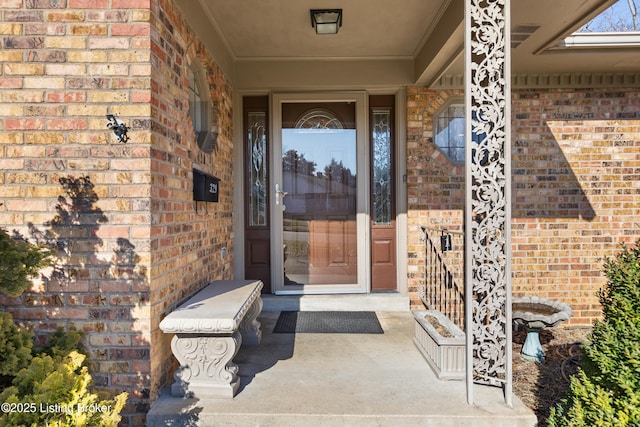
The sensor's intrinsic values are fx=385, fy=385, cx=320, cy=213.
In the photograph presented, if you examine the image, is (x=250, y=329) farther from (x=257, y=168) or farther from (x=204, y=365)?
(x=257, y=168)

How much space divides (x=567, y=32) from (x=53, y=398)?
14.1ft

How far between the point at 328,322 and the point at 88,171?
2.43 metres

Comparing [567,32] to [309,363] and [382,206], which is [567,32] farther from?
[309,363]

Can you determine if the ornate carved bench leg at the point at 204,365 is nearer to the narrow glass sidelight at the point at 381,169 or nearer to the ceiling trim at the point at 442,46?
the narrow glass sidelight at the point at 381,169

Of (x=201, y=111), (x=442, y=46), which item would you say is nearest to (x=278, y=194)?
(x=201, y=111)

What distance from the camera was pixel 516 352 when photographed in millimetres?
3635

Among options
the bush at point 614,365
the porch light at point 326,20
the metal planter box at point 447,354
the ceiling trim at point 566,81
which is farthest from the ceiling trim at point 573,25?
the metal planter box at point 447,354

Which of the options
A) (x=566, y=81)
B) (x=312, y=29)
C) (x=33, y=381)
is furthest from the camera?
(x=566, y=81)

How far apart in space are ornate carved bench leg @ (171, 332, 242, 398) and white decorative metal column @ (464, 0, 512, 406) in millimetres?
1393

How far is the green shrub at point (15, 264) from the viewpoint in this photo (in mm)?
1668

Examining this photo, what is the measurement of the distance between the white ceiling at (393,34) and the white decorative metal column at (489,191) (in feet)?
2.53

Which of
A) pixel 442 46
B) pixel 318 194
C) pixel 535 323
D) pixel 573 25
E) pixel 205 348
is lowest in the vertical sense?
pixel 535 323

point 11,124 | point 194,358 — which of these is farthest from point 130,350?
point 11,124

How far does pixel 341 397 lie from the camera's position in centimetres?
227
